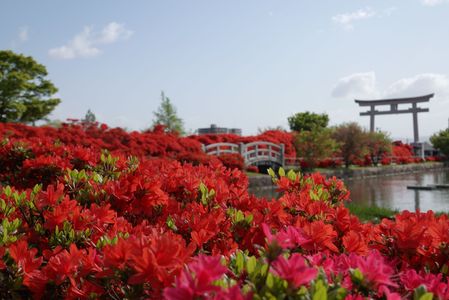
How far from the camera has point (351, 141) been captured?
24719 millimetres

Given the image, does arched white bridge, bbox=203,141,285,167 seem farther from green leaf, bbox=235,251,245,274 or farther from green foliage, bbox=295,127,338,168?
green leaf, bbox=235,251,245,274

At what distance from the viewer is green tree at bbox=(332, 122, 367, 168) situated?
80.9 ft

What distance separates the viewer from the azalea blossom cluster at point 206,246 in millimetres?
958

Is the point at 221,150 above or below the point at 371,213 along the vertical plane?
above

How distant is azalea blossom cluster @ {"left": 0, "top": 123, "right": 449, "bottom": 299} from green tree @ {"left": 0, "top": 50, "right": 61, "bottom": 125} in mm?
26616

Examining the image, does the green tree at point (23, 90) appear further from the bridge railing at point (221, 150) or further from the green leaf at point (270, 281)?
the green leaf at point (270, 281)

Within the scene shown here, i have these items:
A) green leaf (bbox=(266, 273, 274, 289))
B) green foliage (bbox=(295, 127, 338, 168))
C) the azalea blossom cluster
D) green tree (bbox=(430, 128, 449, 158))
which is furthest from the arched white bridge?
green tree (bbox=(430, 128, 449, 158))

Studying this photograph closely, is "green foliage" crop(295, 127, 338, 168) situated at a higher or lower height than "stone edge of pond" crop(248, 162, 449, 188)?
higher

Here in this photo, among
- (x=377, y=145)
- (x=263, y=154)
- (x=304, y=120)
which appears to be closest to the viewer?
(x=263, y=154)

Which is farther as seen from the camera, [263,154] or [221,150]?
[263,154]

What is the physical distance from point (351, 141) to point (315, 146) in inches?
135

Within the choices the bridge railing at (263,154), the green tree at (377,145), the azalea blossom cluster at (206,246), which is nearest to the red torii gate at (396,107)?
the green tree at (377,145)

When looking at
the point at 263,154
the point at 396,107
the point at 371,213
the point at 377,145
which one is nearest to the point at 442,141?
the point at 396,107

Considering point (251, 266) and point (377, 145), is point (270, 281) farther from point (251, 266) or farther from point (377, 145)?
point (377, 145)
